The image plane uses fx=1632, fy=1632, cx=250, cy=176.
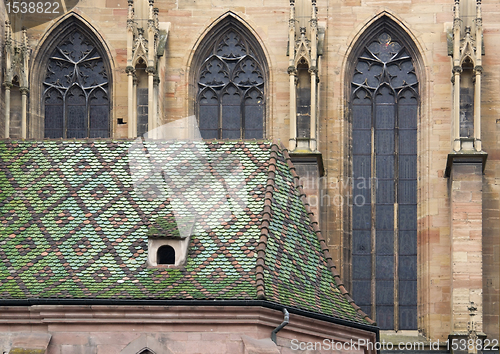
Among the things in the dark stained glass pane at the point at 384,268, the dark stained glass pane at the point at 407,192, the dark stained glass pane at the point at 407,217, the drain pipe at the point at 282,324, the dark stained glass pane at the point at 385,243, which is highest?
the dark stained glass pane at the point at 407,192

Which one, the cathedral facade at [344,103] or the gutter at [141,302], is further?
the cathedral facade at [344,103]

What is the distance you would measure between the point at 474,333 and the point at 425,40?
7.71 m

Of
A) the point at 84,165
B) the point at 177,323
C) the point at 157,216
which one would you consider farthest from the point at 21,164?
the point at 177,323

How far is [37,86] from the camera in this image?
40906 millimetres

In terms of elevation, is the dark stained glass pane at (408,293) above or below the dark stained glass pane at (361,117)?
below

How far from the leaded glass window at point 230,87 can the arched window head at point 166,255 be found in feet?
33.4

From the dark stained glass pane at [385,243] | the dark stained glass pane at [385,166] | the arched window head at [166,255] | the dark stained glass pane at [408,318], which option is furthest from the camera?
the dark stained glass pane at [385,166]

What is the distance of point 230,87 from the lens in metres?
41.0

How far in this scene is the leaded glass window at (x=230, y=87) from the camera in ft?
134

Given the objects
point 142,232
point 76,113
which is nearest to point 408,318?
point 76,113

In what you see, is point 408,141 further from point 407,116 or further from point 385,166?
point 385,166

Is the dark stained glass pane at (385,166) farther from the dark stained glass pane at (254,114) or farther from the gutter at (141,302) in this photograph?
the gutter at (141,302)

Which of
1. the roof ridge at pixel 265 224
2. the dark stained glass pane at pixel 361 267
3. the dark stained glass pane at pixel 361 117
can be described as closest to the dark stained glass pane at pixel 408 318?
the dark stained glass pane at pixel 361 267

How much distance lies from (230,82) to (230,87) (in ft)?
0.45
